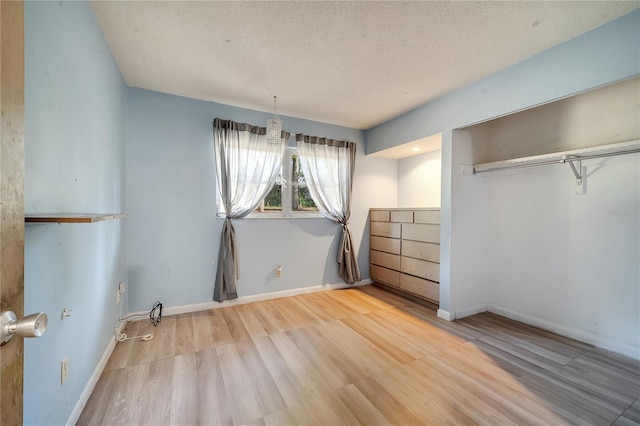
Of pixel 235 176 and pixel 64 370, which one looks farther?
pixel 235 176

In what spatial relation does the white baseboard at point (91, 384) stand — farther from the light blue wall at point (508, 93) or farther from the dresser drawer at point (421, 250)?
the dresser drawer at point (421, 250)

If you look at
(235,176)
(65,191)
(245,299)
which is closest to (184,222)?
(235,176)

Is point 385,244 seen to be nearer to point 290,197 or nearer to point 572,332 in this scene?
point 290,197

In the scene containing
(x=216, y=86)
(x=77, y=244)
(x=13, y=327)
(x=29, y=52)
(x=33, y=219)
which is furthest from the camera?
(x=216, y=86)

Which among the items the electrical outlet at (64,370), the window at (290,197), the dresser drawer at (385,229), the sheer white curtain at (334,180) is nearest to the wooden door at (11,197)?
the electrical outlet at (64,370)

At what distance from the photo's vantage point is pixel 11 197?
0.54m

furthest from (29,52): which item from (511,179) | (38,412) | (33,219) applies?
(511,179)

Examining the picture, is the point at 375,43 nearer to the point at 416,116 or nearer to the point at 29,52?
the point at 416,116

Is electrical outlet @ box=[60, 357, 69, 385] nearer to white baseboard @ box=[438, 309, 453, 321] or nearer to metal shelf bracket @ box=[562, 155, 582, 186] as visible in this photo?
white baseboard @ box=[438, 309, 453, 321]

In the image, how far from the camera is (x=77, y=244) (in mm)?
1428

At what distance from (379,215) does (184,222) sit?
263 cm

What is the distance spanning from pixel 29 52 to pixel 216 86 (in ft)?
5.69

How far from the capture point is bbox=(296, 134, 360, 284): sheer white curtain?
11.3 ft

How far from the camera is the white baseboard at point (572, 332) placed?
1990mm
